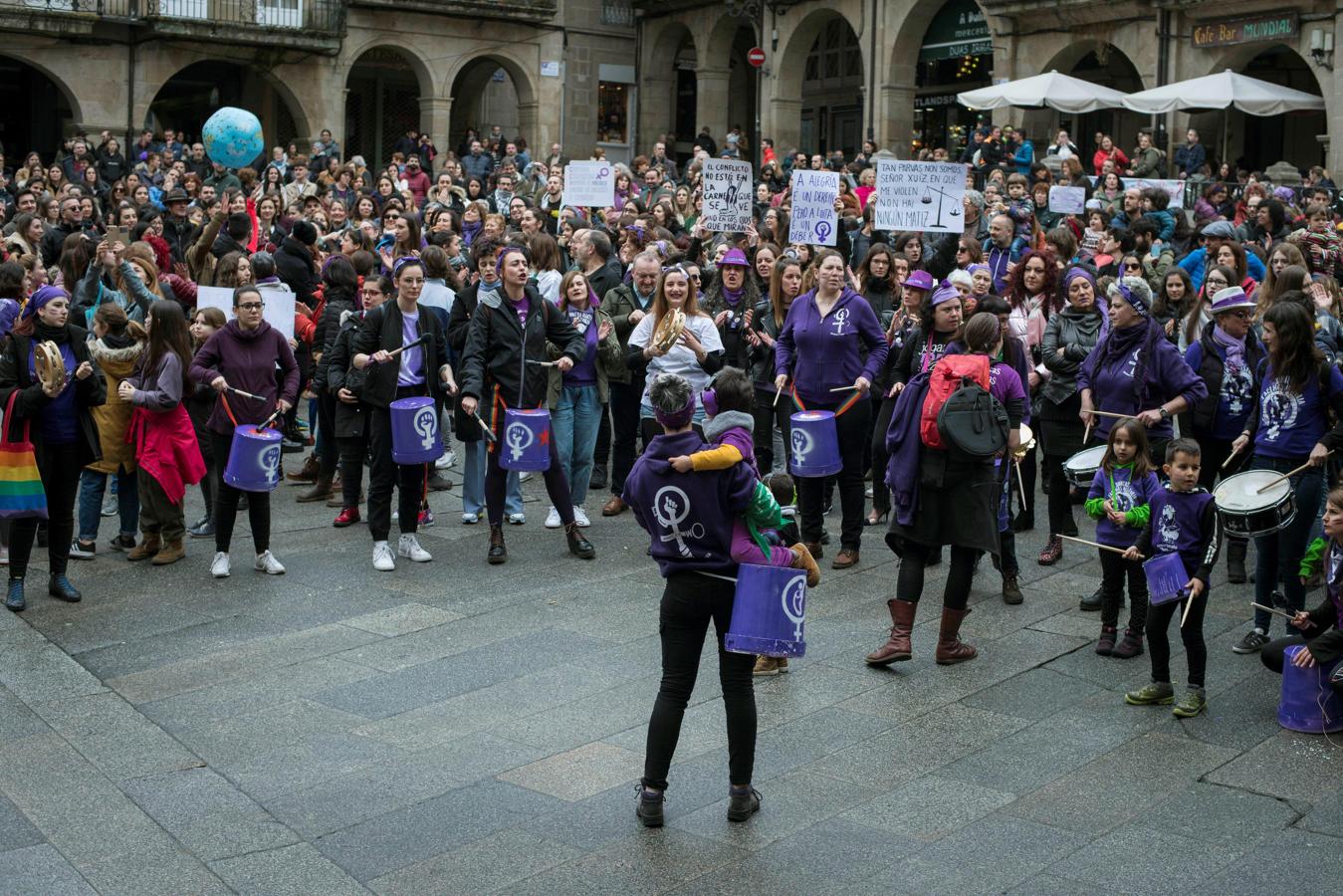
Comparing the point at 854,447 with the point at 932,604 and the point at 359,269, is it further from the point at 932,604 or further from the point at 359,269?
the point at 359,269

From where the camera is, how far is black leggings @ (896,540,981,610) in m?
7.95

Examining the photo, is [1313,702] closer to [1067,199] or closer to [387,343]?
[387,343]

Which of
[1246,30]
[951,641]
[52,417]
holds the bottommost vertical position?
[951,641]

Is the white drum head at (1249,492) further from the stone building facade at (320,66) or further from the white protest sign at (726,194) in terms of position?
the stone building facade at (320,66)

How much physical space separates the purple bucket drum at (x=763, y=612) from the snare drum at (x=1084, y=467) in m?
3.03

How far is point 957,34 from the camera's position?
3216 cm

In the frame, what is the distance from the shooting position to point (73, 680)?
7973mm

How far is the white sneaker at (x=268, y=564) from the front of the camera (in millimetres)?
9961

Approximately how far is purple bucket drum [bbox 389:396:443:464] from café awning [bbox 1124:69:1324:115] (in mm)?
16997

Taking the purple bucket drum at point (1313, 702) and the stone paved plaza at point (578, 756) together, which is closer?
the stone paved plaza at point (578, 756)

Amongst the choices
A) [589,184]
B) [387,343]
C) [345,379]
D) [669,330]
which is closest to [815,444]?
[669,330]

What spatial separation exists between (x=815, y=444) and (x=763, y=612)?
147 inches

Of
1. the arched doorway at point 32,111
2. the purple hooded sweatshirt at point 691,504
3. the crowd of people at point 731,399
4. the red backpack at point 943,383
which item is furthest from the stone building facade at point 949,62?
the purple hooded sweatshirt at point 691,504

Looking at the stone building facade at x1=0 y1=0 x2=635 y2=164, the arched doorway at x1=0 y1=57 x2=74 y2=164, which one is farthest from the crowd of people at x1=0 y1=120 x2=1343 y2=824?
the arched doorway at x1=0 y1=57 x2=74 y2=164
